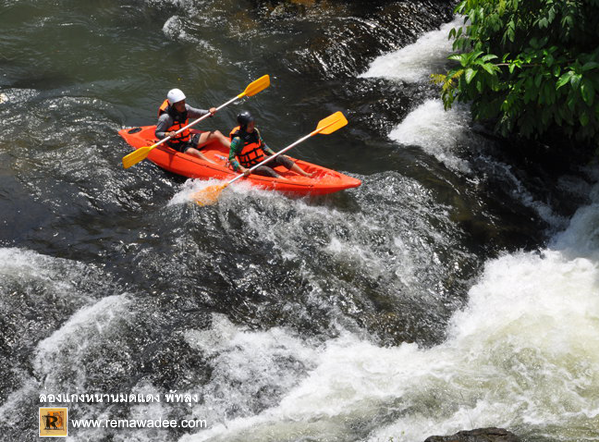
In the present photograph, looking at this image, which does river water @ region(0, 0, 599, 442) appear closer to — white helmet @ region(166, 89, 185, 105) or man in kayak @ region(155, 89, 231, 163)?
man in kayak @ region(155, 89, 231, 163)

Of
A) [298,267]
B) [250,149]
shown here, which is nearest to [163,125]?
[250,149]

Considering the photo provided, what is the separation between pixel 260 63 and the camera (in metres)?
9.91

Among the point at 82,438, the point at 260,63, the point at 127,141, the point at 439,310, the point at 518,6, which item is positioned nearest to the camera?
the point at 82,438

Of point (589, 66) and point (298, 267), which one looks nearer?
point (589, 66)

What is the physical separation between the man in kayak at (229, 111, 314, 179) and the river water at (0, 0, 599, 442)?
36 cm

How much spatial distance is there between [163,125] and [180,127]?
256mm

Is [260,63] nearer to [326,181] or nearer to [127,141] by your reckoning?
[127,141]

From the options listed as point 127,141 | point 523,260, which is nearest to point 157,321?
point 127,141

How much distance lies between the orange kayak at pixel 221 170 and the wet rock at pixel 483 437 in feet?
10.7

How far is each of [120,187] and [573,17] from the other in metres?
5.23

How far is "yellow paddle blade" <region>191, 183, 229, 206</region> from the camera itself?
6.91 m

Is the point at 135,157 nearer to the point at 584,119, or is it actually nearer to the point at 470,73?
the point at 470,73

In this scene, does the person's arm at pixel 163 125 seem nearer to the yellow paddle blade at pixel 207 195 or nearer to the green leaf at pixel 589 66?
the yellow paddle blade at pixel 207 195

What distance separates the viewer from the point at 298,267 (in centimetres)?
621
